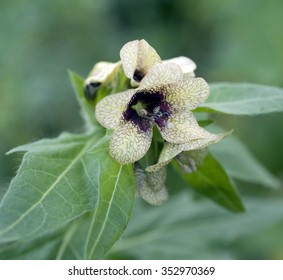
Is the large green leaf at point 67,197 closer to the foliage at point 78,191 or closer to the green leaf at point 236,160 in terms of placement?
the foliage at point 78,191

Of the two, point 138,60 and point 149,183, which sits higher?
point 138,60

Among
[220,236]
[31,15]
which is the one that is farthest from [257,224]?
[31,15]

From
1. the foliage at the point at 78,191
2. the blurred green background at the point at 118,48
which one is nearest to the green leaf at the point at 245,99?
the foliage at the point at 78,191

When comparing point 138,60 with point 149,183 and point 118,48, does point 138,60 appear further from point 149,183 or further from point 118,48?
point 118,48

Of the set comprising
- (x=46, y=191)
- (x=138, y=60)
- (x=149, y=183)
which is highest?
(x=138, y=60)

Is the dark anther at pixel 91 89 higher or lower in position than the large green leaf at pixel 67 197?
higher

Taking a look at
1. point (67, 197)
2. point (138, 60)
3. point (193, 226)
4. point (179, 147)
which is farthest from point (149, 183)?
point (193, 226)
